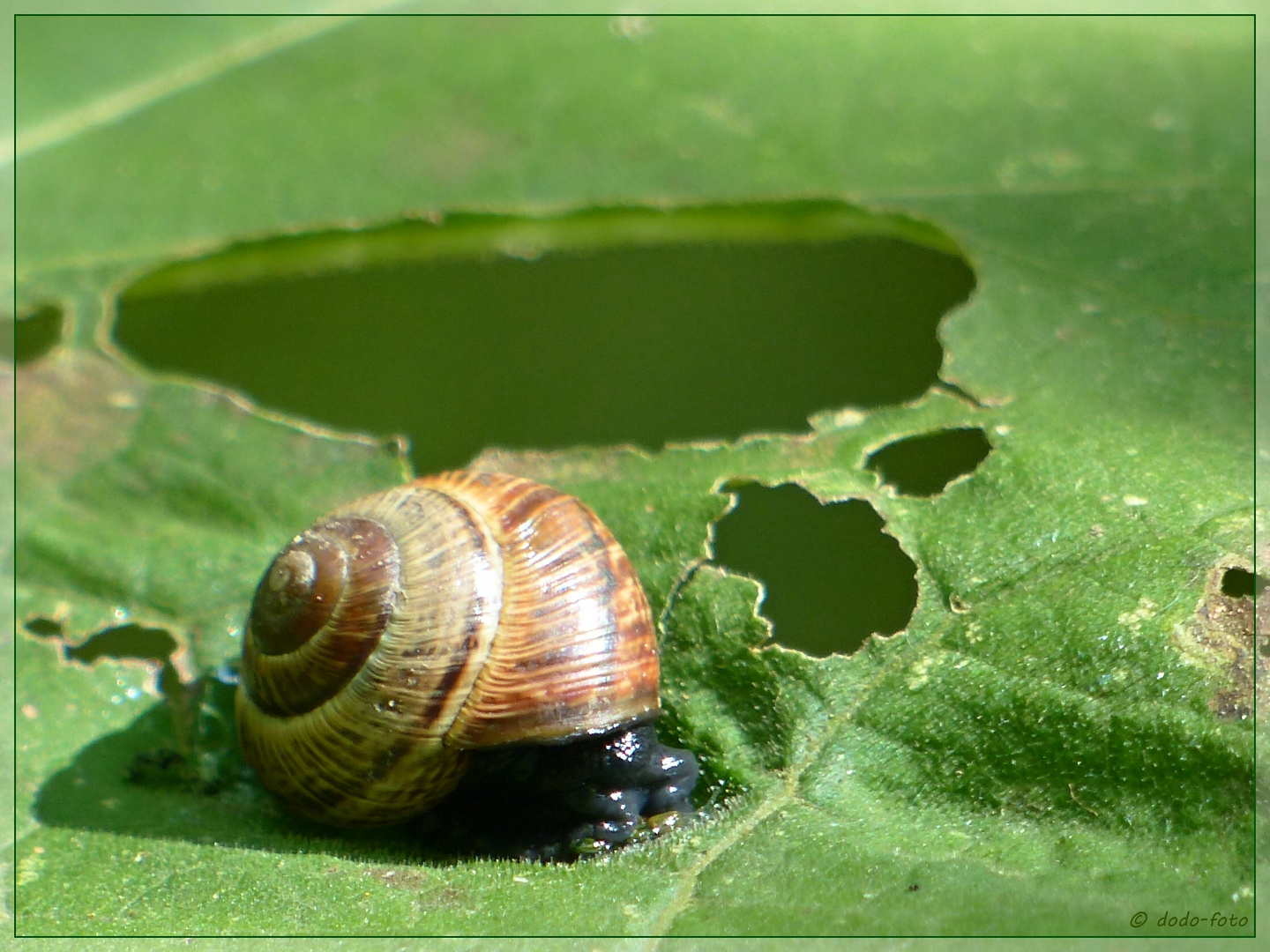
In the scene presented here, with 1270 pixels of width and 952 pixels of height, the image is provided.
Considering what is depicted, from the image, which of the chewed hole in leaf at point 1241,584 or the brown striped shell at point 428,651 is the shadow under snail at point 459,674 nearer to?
the brown striped shell at point 428,651

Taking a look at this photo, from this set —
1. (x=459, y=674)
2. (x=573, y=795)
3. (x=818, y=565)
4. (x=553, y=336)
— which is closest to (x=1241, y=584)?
(x=818, y=565)

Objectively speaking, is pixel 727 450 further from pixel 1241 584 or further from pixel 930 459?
pixel 1241 584

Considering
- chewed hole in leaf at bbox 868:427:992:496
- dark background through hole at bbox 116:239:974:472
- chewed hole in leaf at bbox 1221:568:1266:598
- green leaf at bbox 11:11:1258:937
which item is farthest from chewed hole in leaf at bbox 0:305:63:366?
chewed hole in leaf at bbox 1221:568:1266:598

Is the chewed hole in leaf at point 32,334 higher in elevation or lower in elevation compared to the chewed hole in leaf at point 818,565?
higher

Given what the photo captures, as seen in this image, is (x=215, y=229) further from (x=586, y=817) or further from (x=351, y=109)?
(x=586, y=817)

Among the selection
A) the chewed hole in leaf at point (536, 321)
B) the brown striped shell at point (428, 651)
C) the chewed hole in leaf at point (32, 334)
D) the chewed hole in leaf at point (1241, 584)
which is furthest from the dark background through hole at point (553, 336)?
the chewed hole in leaf at point (1241, 584)

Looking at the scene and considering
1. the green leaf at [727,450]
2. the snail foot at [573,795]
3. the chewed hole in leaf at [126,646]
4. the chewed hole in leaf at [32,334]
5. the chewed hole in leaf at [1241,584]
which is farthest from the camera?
the chewed hole in leaf at [32,334]
